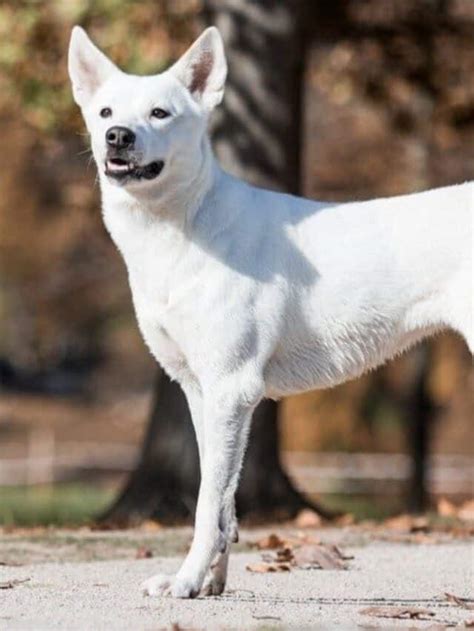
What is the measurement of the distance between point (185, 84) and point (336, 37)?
867cm

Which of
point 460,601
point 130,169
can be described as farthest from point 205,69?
point 460,601

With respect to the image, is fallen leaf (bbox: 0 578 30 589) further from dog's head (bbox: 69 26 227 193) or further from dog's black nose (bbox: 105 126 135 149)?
dog's black nose (bbox: 105 126 135 149)

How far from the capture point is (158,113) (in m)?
6.99

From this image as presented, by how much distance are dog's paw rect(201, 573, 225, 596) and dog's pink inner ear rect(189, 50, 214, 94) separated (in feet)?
7.16

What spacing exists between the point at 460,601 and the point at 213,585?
1.08 meters

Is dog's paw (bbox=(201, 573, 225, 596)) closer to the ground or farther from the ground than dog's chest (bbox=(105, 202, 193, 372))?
closer to the ground

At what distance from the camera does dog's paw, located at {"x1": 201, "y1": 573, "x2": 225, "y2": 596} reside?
7.01 metres

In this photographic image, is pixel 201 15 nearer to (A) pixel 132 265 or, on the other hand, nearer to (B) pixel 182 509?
(B) pixel 182 509

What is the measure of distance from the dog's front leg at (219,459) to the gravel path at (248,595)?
0.26 metres

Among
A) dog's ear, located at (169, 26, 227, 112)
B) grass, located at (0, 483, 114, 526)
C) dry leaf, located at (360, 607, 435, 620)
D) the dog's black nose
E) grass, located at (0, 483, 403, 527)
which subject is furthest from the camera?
grass, located at (0, 483, 403, 527)

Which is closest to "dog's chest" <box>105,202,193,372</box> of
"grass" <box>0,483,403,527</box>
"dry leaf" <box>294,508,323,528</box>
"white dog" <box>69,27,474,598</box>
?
"white dog" <box>69,27,474,598</box>

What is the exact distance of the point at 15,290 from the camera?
3578 centimetres

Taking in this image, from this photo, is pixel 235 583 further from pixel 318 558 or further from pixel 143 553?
pixel 143 553

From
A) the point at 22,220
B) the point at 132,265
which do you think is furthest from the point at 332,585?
the point at 22,220
